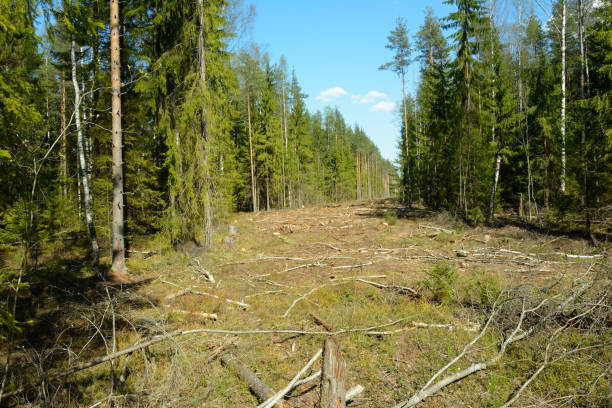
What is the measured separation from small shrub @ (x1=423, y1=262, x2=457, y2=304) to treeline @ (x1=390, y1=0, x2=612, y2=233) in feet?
23.2

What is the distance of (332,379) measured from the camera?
117 inches

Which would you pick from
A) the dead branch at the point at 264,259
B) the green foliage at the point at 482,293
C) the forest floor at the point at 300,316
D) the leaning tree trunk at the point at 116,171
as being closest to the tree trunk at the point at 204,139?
the forest floor at the point at 300,316

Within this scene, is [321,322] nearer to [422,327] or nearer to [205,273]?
[422,327]

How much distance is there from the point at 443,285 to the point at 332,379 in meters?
5.14

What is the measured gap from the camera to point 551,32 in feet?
77.0

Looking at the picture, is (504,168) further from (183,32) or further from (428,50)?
(183,32)

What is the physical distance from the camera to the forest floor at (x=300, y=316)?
14.7ft

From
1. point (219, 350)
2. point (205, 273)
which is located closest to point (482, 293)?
point (219, 350)

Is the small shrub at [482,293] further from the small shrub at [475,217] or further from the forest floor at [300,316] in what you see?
the small shrub at [475,217]

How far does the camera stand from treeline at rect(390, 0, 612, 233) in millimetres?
12383

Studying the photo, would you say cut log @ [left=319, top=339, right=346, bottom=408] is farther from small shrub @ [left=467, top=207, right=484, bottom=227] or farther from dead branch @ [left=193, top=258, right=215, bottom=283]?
small shrub @ [left=467, top=207, right=484, bottom=227]

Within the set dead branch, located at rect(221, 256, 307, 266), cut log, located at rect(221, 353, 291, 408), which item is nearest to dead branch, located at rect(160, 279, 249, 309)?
cut log, located at rect(221, 353, 291, 408)

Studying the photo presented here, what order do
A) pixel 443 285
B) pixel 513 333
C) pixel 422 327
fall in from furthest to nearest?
pixel 443 285
pixel 422 327
pixel 513 333

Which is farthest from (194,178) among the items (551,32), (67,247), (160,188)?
(551,32)
